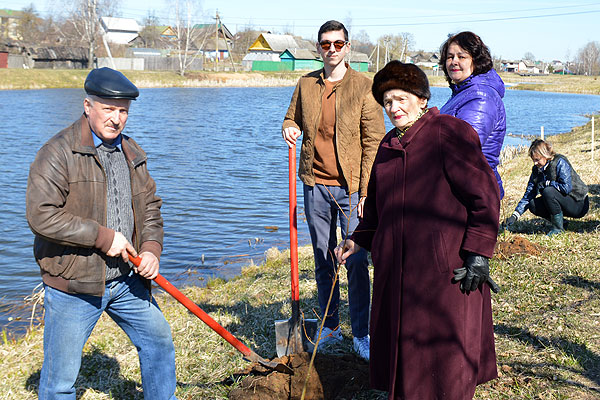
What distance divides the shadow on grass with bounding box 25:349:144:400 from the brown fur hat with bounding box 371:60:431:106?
2.72 meters

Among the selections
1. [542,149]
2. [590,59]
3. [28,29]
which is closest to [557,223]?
[542,149]

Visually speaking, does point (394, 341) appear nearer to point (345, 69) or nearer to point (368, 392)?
point (368, 392)

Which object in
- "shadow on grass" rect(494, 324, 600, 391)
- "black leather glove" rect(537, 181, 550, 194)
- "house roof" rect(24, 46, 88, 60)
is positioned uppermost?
"house roof" rect(24, 46, 88, 60)

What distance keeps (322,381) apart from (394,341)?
1023 millimetres

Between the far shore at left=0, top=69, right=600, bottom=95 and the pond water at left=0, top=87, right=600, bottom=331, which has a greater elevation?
the far shore at left=0, top=69, right=600, bottom=95

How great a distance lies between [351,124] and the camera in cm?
397

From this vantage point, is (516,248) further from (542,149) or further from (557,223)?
(542,149)

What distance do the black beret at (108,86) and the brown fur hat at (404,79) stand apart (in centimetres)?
125

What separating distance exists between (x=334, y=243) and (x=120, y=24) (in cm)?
9610

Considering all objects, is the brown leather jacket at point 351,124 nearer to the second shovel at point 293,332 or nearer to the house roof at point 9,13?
the second shovel at point 293,332

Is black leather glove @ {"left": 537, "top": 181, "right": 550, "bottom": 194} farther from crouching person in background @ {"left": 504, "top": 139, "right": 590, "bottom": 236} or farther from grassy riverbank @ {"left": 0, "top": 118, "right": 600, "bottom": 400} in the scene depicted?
grassy riverbank @ {"left": 0, "top": 118, "right": 600, "bottom": 400}

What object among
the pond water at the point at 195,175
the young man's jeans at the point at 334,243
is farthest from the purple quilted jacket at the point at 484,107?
the pond water at the point at 195,175

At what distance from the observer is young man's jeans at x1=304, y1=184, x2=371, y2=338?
3.95 metres

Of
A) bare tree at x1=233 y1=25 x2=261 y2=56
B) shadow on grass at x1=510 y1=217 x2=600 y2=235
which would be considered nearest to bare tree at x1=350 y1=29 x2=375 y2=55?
bare tree at x1=233 y1=25 x2=261 y2=56
